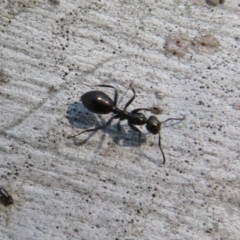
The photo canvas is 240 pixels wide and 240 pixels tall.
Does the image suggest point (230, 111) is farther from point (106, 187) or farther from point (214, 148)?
point (106, 187)

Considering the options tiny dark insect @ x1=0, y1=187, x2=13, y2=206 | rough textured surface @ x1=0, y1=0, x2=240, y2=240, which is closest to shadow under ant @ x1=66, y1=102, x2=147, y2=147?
rough textured surface @ x1=0, y1=0, x2=240, y2=240

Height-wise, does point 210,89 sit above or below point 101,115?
above

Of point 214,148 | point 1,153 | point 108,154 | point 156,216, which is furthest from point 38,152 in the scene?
point 214,148

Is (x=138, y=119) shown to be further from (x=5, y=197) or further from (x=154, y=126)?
(x=5, y=197)

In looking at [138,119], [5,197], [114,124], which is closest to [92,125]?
[114,124]

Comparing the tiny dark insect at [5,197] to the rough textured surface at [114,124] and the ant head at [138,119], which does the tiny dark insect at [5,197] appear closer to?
the rough textured surface at [114,124]

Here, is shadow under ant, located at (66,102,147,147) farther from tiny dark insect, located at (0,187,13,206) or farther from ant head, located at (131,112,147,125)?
tiny dark insect, located at (0,187,13,206)
